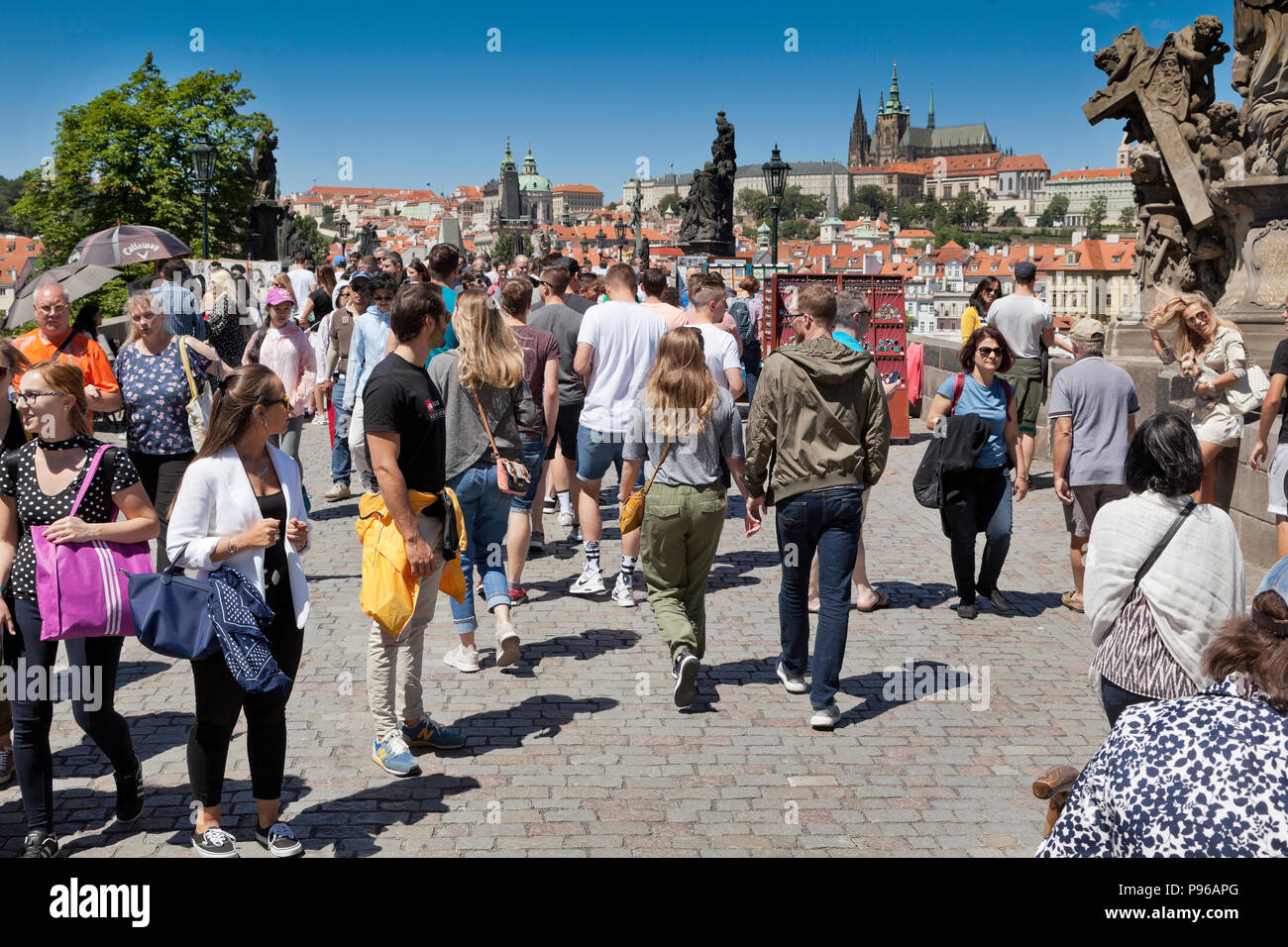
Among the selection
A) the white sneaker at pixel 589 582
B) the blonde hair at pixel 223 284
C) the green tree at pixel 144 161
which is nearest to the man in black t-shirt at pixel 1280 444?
the white sneaker at pixel 589 582

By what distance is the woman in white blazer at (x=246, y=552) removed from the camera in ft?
13.1

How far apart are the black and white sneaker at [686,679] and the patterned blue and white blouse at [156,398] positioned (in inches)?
113

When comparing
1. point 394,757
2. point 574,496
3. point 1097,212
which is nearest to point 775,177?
point 574,496

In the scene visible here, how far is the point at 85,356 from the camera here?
656cm

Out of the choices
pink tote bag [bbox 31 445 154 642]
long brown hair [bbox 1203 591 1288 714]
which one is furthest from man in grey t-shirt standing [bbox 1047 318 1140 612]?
pink tote bag [bbox 31 445 154 642]

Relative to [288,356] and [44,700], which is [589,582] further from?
[44,700]

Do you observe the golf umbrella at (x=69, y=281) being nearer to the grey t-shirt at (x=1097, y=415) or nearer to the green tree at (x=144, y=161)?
the grey t-shirt at (x=1097, y=415)

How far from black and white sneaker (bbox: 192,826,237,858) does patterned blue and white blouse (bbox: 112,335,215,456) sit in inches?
116

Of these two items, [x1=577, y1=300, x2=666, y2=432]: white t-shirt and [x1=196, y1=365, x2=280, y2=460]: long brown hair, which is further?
[x1=577, y1=300, x2=666, y2=432]: white t-shirt

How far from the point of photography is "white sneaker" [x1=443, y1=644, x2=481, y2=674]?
629cm

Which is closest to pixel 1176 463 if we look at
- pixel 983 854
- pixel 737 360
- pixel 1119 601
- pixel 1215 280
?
pixel 1119 601

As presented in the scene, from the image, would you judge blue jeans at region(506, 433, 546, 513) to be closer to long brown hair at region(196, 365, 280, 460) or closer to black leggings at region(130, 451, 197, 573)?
black leggings at region(130, 451, 197, 573)
